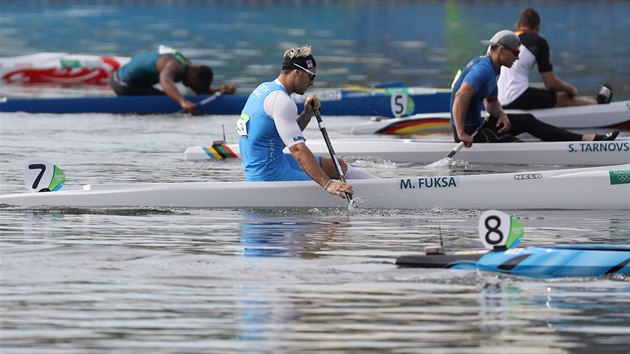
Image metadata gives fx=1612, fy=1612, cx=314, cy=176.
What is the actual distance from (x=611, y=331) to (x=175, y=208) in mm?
5991

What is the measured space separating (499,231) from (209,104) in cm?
1429

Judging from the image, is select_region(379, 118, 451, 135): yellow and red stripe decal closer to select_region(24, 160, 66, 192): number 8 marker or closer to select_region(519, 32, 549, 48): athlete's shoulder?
select_region(519, 32, 549, 48): athlete's shoulder

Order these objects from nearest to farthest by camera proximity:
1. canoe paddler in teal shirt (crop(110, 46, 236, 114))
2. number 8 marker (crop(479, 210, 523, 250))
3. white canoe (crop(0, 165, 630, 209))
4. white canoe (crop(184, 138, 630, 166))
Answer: number 8 marker (crop(479, 210, 523, 250)) → white canoe (crop(0, 165, 630, 209)) → white canoe (crop(184, 138, 630, 166)) → canoe paddler in teal shirt (crop(110, 46, 236, 114))

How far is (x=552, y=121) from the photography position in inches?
880

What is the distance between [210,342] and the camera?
→ 371 inches

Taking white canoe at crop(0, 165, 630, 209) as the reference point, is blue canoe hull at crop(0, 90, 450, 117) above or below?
below

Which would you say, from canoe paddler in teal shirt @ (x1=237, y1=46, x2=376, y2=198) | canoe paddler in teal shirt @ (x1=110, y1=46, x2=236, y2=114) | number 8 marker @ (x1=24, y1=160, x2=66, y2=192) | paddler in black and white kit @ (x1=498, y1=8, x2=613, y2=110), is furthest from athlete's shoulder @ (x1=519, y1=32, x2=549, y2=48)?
number 8 marker @ (x1=24, y1=160, x2=66, y2=192)

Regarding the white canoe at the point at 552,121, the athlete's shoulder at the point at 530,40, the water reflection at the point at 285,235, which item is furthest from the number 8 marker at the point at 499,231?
the white canoe at the point at 552,121

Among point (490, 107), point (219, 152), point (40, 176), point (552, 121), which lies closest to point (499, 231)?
point (40, 176)

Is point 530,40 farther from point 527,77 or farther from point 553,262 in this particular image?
point 553,262

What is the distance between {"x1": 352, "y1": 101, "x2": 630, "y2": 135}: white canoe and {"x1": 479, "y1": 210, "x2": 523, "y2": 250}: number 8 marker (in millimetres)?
11077

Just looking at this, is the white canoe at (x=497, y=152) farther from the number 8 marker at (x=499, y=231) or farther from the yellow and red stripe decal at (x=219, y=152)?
the number 8 marker at (x=499, y=231)

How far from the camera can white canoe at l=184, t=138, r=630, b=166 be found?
19.0 metres

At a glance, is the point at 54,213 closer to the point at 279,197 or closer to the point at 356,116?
the point at 279,197
